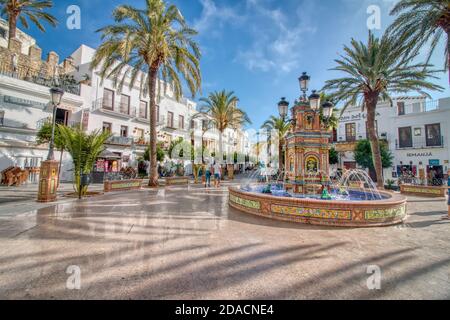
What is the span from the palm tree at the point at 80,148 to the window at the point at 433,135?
1182 inches

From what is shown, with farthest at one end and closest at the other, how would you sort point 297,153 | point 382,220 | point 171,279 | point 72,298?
1. point 297,153
2. point 382,220
3. point 171,279
4. point 72,298

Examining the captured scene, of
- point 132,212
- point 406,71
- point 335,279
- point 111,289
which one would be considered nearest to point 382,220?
point 335,279

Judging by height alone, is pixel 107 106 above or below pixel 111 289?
above

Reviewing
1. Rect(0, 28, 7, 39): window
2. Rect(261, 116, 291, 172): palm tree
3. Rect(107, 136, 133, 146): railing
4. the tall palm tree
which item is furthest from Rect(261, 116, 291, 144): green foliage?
Rect(0, 28, 7, 39): window

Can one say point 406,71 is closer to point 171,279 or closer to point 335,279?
point 335,279

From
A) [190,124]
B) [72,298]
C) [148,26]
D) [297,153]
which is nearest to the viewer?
[72,298]

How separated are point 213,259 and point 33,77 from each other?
23.7m

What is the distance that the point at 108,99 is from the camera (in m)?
21.8

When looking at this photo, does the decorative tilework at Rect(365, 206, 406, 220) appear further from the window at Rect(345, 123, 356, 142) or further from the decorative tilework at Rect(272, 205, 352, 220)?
the window at Rect(345, 123, 356, 142)

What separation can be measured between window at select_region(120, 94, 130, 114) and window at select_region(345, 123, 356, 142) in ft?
93.1

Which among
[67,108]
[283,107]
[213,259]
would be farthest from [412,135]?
[67,108]

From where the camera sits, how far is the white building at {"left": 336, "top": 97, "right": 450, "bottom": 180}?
2045 cm

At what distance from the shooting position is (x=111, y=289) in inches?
93.3

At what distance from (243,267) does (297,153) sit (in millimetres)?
7298
